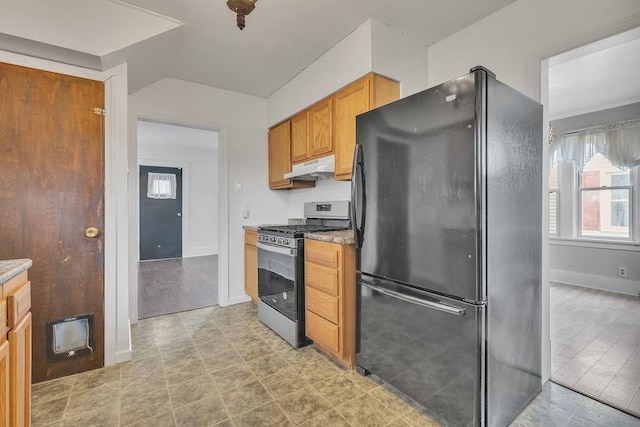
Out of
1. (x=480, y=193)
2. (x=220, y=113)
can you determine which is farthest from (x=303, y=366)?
(x=220, y=113)

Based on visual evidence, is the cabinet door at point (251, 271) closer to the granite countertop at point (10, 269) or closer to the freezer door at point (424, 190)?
the freezer door at point (424, 190)

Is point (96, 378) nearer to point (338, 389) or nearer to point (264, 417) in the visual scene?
point (264, 417)

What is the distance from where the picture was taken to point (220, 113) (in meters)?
3.46

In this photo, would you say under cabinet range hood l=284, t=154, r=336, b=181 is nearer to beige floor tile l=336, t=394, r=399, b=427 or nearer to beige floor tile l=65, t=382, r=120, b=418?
beige floor tile l=336, t=394, r=399, b=427

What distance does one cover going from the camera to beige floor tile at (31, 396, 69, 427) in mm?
1590

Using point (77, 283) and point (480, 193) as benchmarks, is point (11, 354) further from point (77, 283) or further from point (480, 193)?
point (480, 193)

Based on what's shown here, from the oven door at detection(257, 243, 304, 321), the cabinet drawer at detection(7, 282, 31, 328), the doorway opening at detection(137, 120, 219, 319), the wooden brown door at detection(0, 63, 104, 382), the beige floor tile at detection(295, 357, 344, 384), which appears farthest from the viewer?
the doorway opening at detection(137, 120, 219, 319)

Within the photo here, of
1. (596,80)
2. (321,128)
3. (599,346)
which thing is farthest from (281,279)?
(596,80)

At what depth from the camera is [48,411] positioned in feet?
5.46

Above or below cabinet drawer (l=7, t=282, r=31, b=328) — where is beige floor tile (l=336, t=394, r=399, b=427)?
below

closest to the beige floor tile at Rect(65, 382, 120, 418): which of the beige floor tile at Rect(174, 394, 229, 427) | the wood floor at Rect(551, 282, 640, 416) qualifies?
the beige floor tile at Rect(174, 394, 229, 427)

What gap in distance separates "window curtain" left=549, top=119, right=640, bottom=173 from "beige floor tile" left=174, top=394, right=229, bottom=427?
208 inches

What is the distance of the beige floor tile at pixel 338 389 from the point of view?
1.76 m

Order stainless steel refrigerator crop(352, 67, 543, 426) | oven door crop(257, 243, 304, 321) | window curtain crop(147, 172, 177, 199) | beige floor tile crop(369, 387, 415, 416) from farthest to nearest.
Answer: window curtain crop(147, 172, 177, 199), oven door crop(257, 243, 304, 321), beige floor tile crop(369, 387, 415, 416), stainless steel refrigerator crop(352, 67, 543, 426)
